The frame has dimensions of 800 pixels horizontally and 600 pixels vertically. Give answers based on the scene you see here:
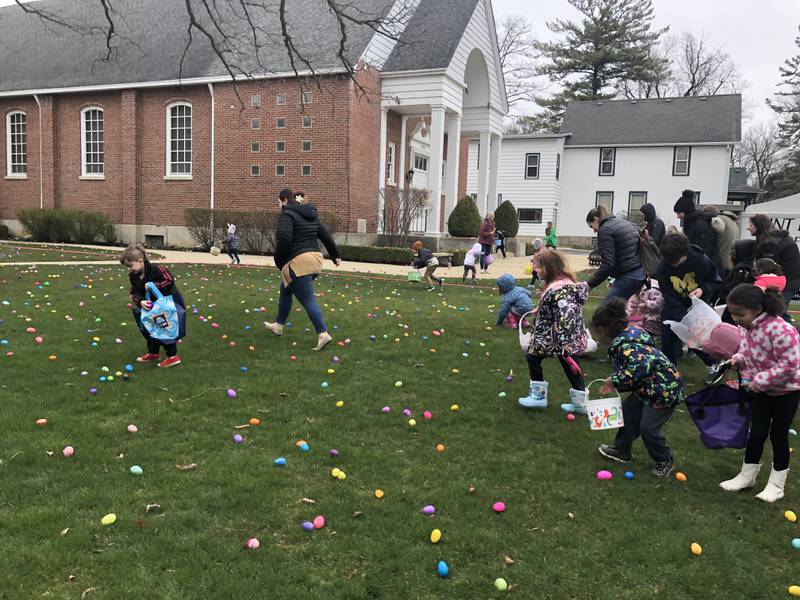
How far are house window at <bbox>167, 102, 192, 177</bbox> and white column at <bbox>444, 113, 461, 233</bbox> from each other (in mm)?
9936

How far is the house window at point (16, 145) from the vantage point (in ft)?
83.8

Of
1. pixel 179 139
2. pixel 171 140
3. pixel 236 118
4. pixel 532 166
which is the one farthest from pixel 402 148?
pixel 532 166

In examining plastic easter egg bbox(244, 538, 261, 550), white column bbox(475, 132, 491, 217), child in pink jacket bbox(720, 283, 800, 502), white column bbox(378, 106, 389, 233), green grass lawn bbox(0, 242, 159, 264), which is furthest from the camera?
white column bbox(475, 132, 491, 217)

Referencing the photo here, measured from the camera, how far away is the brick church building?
→ 68.4ft

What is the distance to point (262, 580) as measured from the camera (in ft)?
8.92

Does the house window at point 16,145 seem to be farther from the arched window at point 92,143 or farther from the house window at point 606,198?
the house window at point 606,198

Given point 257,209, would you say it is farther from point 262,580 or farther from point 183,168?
point 262,580

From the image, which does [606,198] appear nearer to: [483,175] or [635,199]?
[635,199]

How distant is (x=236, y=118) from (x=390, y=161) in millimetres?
6033

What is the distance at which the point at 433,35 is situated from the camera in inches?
869

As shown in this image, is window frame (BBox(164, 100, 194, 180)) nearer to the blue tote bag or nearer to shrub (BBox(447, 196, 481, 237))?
shrub (BBox(447, 196, 481, 237))

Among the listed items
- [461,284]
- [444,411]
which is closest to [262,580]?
[444,411]

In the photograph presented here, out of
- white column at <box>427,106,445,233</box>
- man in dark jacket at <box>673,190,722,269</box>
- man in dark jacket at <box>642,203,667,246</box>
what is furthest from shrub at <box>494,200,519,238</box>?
man in dark jacket at <box>673,190,722,269</box>

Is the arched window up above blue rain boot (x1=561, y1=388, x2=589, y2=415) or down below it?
above
